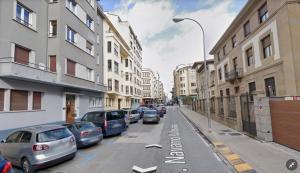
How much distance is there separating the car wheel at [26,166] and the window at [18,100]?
20.4 feet

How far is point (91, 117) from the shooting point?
13273mm

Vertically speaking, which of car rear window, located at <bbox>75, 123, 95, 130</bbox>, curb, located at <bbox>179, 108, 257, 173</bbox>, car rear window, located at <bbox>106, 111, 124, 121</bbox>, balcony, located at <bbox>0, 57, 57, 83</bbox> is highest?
balcony, located at <bbox>0, 57, 57, 83</bbox>

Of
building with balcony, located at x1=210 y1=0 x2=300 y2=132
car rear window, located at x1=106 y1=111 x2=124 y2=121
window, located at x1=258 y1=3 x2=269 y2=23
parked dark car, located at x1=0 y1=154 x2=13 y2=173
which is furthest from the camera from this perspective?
window, located at x1=258 y1=3 x2=269 y2=23

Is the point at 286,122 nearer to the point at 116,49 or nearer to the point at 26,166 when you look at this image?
the point at 26,166

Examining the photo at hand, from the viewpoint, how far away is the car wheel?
6.49 m

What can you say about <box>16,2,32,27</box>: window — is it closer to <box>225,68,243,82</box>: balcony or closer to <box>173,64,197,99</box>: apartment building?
<box>225,68,243,82</box>: balcony

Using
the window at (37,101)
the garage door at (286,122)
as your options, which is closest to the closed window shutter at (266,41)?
the garage door at (286,122)

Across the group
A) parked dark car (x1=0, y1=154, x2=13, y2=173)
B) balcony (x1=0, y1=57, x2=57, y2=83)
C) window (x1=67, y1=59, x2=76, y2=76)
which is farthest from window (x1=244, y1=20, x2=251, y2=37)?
parked dark car (x1=0, y1=154, x2=13, y2=173)

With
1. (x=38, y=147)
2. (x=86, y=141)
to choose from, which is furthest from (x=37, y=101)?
(x=38, y=147)

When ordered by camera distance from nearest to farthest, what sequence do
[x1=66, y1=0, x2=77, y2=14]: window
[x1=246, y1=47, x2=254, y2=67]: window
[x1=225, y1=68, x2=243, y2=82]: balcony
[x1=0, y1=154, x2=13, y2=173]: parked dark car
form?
[x1=0, y1=154, x2=13, y2=173]: parked dark car
[x1=66, y1=0, x2=77, y2=14]: window
[x1=246, y1=47, x2=254, y2=67]: window
[x1=225, y1=68, x2=243, y2=82]: balcony

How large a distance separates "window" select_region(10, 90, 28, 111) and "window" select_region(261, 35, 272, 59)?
1820cm

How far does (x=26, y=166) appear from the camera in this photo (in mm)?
6648

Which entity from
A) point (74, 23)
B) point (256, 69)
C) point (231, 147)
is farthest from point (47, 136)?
point (256, 69)

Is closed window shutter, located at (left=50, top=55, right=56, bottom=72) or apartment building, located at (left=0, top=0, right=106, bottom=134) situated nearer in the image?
apartment building, located at (left=0, top=0, right=106, bottom=134)
